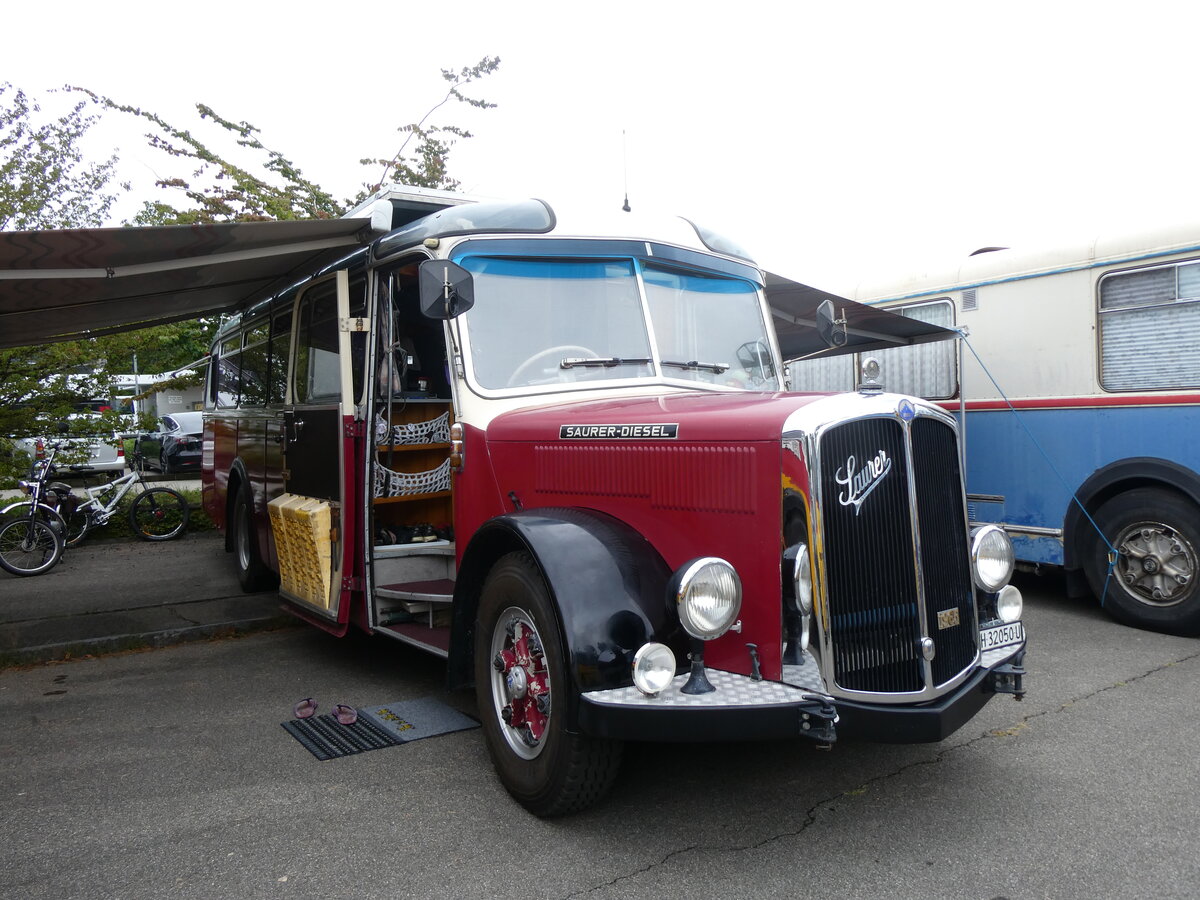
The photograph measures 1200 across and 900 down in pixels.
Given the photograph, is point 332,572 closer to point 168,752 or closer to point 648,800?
point 168,752

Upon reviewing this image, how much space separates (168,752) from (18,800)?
634 millimetres

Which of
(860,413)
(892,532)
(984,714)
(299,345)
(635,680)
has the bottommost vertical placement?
(984,714)

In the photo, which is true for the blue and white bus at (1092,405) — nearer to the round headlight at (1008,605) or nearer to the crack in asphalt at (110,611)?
the round headlight at (1008,605)

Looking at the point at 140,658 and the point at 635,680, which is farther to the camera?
the point at 140,658

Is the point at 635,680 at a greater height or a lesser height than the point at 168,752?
greater

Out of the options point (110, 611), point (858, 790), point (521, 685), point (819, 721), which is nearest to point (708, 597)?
point (819, 721)

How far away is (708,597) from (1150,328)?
5.16m

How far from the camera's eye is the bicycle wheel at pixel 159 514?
34.9ft

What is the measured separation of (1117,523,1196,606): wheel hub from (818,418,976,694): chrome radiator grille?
3.72 metres

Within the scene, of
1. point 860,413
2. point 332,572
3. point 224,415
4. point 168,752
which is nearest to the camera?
point 860,413

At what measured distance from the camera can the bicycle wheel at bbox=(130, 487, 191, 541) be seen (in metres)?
10.6

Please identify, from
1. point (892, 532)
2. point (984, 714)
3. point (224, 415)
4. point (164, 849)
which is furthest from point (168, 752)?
point (224, 415)

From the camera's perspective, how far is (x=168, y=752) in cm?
422

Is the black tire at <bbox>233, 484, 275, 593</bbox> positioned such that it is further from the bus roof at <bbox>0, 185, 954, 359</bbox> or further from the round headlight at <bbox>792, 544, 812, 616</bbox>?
the round headlight at <bbox>792, 544, 812, 616</bbox>
